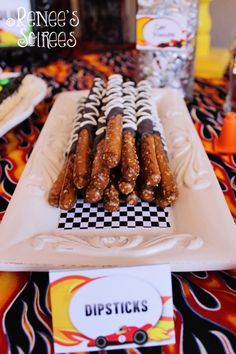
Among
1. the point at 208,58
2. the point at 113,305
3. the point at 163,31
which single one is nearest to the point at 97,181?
the point at 113,305

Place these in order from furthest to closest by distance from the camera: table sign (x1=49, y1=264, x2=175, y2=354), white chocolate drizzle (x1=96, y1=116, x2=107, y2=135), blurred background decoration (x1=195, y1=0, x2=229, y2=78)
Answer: blurred background decoration (x1=195, y1=0, x2=229, y2=78) → white chocolate drizzle (x1=96, y1=116, x2=107, y2=135) → table sign (x1=49, y1=264, x2=175, y2=354)

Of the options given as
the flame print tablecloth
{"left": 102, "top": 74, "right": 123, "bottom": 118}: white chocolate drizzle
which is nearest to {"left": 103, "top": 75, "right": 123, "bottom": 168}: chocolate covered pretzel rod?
{"left": 102, "top": 74, "right": 123, "bottom": 118}: white chocolate drizzle

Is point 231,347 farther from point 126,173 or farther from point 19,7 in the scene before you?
point 19,7

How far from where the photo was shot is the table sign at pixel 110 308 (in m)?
0.48

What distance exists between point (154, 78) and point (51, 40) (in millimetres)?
495

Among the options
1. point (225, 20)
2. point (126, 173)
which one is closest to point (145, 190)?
point (126, 173)

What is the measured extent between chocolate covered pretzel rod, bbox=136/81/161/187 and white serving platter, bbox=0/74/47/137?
0.26 meters

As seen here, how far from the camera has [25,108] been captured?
3.21 ft

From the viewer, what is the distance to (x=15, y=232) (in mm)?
615

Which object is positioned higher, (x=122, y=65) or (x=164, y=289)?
(x=122, y=65)

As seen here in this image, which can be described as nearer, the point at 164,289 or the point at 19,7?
the point at 164,289

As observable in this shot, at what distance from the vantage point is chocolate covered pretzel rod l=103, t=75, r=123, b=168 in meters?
0.70

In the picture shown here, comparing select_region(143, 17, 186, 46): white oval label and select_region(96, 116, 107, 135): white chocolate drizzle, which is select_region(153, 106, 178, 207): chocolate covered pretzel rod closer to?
select_region(96, 116, 107, 135): white chocolate drizzle

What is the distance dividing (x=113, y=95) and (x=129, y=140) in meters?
0.20
